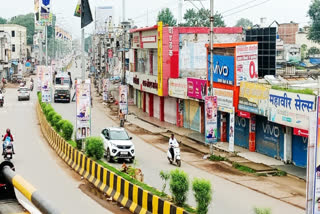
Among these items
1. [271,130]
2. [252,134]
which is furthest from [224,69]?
[271,130]

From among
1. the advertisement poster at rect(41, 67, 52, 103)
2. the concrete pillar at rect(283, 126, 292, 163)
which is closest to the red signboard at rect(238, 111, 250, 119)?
the concrete pillar at rect(283, 126, 292, 163)

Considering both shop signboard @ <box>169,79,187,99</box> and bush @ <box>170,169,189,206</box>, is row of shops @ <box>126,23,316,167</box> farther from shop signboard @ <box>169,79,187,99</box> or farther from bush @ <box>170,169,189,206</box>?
bush @ <box>170,169,189,206</box>

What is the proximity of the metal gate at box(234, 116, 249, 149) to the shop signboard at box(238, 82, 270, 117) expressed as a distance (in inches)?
54.7

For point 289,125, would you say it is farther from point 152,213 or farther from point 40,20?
point 40,20

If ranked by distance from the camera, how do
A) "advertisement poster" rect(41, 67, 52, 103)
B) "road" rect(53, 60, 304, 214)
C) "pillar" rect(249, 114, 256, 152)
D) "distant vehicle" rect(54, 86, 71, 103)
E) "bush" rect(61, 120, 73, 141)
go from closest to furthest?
1. "road" rect(53, 60, 304, 214)
2. "bush" rect(61, 120, 73, 141)
3. "pillar" rect(249, 114, 256, 152)
4. "advertisement poster" rect(41, 67, 52, 103)
5. "distant vehicle" rect(54, 86, 71, 103)

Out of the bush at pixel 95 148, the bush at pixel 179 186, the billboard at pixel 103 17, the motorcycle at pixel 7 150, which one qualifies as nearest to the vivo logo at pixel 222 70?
the bush at pixel 95 148

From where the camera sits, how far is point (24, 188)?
21.1ft

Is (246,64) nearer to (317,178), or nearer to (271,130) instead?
(271,130)

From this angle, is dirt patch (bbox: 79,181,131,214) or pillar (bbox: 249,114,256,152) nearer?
dirt patch (bbox: 79,181,131,214)

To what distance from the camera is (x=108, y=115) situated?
53.9 meters

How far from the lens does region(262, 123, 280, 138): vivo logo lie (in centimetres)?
2906

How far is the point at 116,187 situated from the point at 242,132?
15.3 m

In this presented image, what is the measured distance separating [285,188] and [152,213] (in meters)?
8.46

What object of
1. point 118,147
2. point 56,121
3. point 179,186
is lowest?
point 118,147
